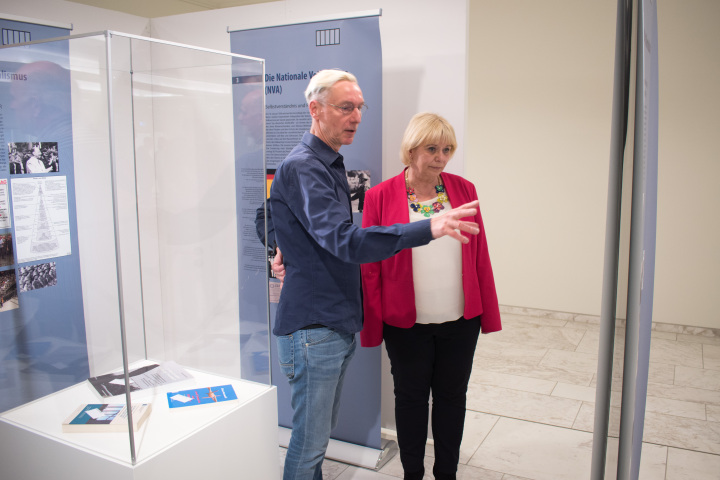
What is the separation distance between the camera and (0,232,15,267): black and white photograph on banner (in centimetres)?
185

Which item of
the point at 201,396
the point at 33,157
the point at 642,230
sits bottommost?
the point at 201,396

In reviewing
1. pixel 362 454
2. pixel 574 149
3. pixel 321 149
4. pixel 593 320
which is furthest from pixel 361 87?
pixel 593 320

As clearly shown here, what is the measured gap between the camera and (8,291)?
74.5 inches

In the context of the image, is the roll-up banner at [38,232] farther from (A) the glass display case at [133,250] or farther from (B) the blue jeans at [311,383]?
(B) the blue jeans at [311,383]

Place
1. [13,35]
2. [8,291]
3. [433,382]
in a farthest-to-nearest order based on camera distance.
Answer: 1. [13,35]
2. [433,382]
3. [8,291]

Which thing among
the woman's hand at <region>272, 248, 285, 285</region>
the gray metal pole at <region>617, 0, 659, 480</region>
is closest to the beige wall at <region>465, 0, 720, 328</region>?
the woman's hand at <region>272, 248, 285, 285</region>

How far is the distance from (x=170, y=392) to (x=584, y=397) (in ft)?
9.34

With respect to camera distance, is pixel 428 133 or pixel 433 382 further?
pixel 433 382

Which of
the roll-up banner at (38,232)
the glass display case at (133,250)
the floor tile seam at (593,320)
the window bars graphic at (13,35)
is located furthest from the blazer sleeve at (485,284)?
the floor tile seam at (593,320)

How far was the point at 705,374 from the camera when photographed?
4.11m

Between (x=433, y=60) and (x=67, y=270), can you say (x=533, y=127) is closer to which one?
(x=433, y=60)

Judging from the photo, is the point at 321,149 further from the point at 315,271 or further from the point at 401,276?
the point at 401,276

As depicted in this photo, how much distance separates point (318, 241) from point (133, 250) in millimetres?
593

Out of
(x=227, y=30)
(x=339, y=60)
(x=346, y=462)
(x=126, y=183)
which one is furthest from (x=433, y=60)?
(x=346, y=462)
